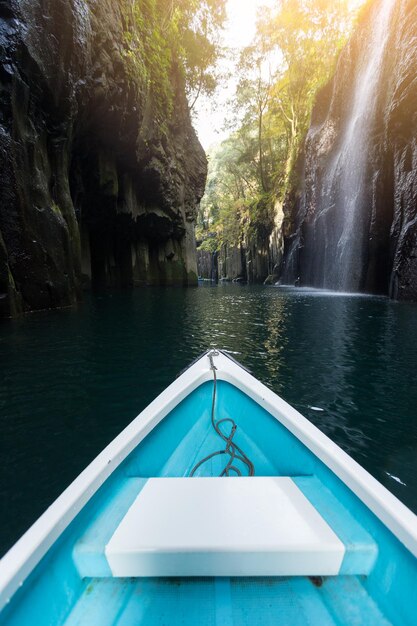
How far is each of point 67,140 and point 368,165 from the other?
13.7m

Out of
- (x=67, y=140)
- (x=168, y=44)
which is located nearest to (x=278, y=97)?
(x=168, y=44)

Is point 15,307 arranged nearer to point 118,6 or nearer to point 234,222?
point 118,6

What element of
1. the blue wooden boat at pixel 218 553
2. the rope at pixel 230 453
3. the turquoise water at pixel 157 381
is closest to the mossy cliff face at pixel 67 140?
the turquoise water at pixel 157 381

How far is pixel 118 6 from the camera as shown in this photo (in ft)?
36.1

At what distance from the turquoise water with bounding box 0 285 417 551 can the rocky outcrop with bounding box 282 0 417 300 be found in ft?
21.8

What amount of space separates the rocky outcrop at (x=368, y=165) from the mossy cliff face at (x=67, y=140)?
10.5 meters

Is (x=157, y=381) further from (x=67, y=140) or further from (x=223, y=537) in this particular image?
(x=67, y=140)

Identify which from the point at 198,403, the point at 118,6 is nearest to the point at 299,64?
the point at 118,6

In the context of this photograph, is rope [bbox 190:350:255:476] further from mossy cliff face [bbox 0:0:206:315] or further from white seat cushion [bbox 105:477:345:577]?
mossy cliff face [bbox 0:0:206:315]

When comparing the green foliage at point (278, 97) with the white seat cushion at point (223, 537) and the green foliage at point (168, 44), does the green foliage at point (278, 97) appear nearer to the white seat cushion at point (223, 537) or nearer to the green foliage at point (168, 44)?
the green foliage at point (168, 44)

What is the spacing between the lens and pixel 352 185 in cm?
1614

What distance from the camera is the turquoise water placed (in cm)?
234

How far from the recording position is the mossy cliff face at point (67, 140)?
25.2 feet

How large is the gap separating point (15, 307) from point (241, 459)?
8089mm
